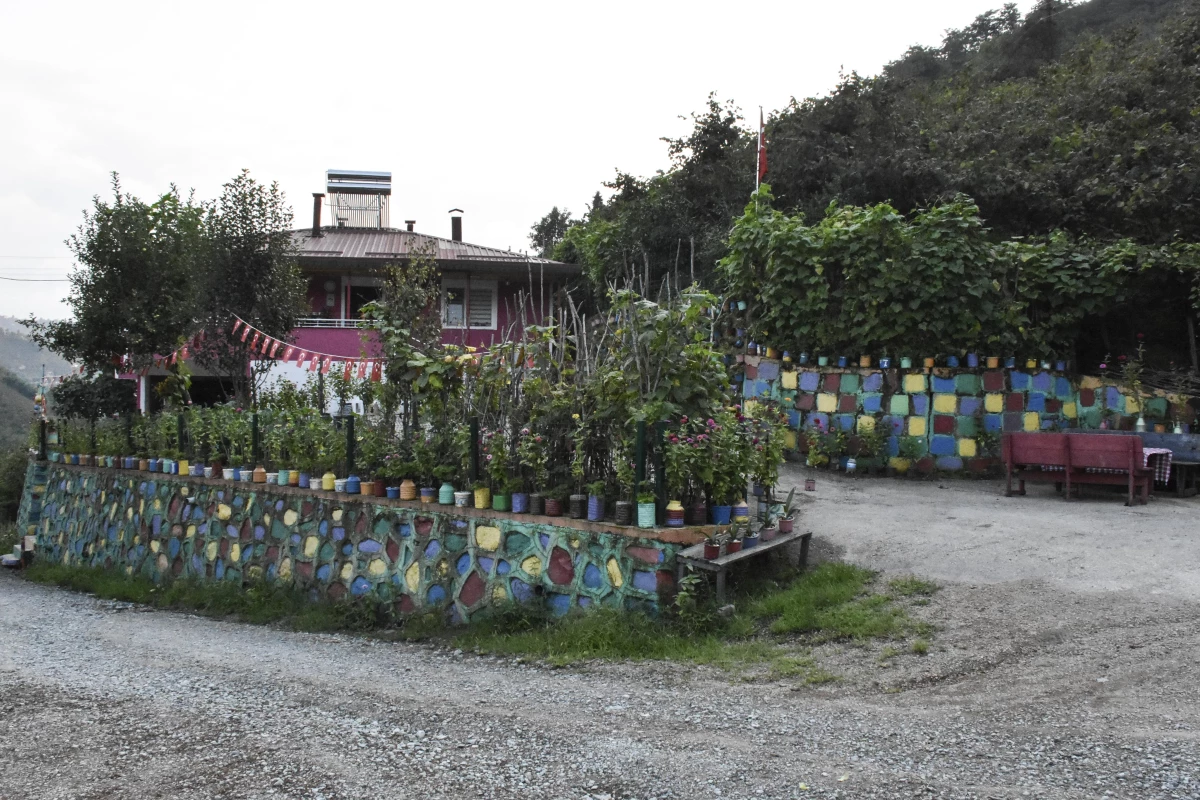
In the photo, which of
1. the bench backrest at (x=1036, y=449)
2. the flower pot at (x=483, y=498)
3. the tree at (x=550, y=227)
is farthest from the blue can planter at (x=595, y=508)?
the tree at (x=550, y=227)

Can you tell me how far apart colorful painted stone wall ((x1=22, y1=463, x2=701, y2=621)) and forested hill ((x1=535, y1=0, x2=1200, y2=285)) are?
6812mm

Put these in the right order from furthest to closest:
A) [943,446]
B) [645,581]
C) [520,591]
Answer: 1. [943,446]
2. [520,591]
3. [645,581]

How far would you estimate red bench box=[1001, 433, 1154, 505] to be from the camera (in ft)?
29.3

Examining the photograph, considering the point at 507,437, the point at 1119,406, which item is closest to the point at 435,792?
the point at 507,437

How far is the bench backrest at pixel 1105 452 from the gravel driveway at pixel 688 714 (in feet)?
6.32

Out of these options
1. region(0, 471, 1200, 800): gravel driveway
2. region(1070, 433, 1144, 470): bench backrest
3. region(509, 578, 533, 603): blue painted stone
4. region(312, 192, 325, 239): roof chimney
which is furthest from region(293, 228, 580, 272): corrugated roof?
region(0, 471, 1200, 800): gravel driveway

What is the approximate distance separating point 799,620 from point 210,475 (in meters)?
7.25

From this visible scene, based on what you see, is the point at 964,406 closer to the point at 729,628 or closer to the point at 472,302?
the point at 729,628

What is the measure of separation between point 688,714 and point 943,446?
7.75m

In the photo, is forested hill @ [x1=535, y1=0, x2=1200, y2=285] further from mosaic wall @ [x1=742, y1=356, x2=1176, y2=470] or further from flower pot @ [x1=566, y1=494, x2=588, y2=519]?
flower pot @ [x1=566, y1=494, x2=588, y2=519]

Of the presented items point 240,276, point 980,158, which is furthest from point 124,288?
point 980,158

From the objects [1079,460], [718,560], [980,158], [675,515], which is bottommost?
[718,560]

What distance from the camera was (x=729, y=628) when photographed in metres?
6.05

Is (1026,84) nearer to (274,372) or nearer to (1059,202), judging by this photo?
(1059,202)
